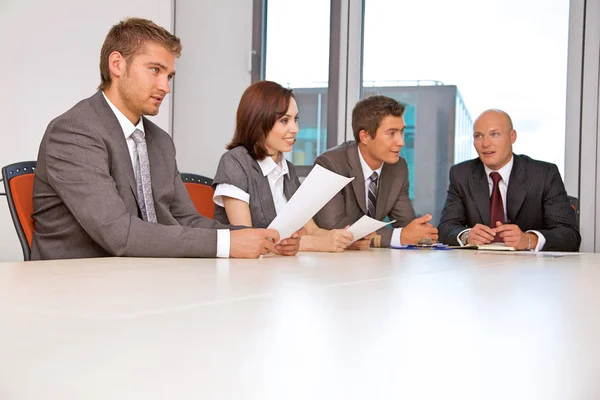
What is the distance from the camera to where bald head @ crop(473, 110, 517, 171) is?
3475 millimetres

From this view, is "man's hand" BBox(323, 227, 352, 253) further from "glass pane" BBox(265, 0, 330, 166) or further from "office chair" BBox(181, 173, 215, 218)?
"glass pane" BBox(265, 0, 330, 166)

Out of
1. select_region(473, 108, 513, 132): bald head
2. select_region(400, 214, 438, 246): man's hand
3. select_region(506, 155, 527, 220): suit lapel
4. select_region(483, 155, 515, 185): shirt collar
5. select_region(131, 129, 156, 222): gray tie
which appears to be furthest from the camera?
select_region(473, 108, 513, 132): bald head

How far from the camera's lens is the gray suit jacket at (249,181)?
2754 mm

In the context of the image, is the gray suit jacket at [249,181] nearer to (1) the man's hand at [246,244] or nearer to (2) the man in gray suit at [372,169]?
(2) the man in gray suit at [372,169]

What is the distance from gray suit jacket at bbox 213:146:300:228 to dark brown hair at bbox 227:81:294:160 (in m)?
0.08

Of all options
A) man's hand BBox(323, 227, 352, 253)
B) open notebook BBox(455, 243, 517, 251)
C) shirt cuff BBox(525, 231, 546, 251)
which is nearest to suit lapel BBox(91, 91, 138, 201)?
man's hand BBox(323, 227, 352, 253)

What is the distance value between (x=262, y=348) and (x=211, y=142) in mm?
→ 4438

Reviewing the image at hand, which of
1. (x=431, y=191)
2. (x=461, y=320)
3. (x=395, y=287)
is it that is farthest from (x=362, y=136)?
(x=461, y=320)

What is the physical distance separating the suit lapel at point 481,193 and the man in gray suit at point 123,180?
5.11 feet

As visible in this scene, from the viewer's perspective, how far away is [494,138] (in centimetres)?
353

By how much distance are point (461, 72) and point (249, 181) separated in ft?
7.11

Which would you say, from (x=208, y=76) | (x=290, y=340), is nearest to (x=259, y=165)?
(x=208, y=76)

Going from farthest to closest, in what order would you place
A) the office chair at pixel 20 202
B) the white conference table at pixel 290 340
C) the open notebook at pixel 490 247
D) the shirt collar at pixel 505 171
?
the shirt collar at pixel 505 171 → the open notebook at pixel 490 247 → the office chair at pixel 20 202 → the white conference table at pixel 290 340

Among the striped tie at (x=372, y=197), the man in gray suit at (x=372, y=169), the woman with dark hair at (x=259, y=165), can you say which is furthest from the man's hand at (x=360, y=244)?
the striped tie at (x=372, y=197)
